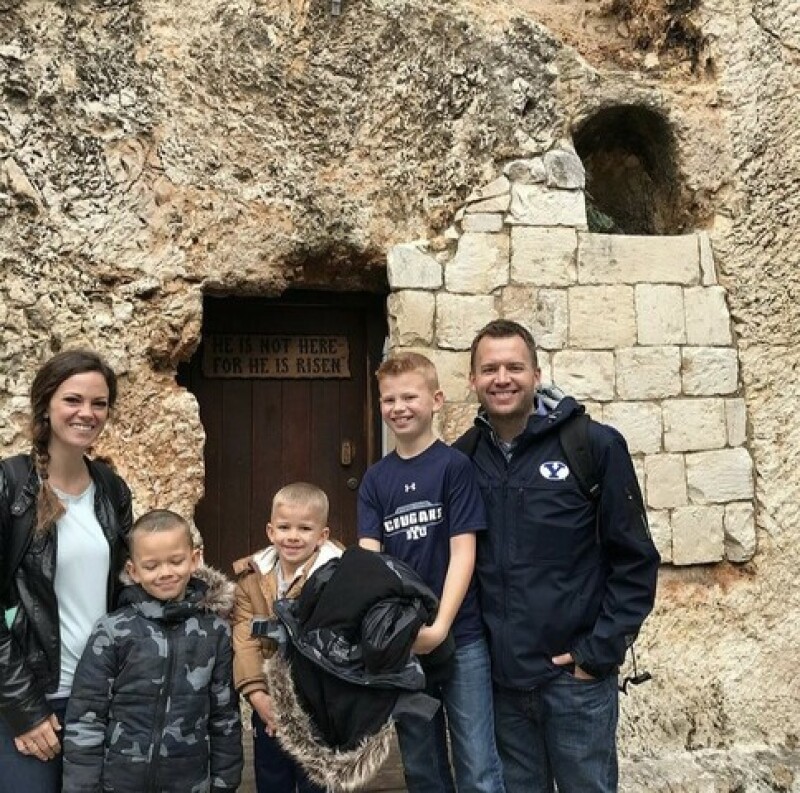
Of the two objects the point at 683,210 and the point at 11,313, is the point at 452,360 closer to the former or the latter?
the point at 683,210

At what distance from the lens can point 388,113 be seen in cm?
395

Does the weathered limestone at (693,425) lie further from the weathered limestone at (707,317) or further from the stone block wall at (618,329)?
the weathered limestone at (707,317)

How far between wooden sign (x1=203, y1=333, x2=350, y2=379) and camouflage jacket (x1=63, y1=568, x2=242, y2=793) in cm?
197

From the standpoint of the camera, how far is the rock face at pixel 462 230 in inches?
141

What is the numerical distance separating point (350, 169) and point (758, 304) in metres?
2.17

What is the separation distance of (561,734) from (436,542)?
630mm

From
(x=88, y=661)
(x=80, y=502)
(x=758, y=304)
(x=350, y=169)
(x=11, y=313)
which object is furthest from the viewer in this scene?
(x=758, y=304)

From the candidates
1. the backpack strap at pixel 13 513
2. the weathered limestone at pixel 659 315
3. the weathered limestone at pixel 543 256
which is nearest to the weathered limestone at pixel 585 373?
the weathered limestone at pixel 659 315

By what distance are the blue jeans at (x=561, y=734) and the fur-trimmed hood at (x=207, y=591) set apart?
822 millimetres

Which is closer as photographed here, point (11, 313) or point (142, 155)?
point (11, 313)

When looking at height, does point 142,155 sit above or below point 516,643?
above

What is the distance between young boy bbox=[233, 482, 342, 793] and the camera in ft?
7.42

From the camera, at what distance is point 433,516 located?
2.34m

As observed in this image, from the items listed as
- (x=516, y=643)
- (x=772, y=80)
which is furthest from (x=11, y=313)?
(x=772, y=80)
